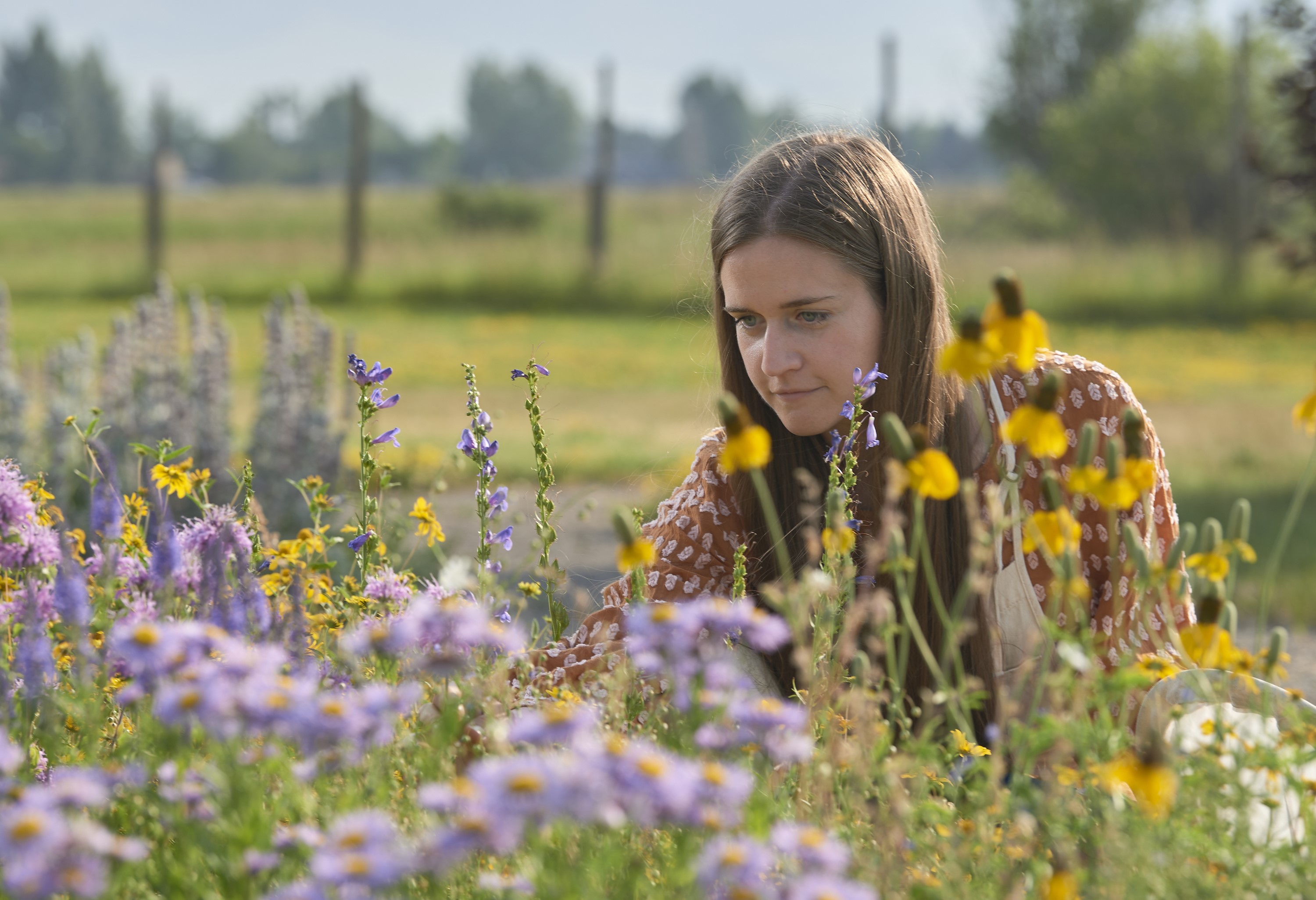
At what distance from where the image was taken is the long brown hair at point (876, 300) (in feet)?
8.44

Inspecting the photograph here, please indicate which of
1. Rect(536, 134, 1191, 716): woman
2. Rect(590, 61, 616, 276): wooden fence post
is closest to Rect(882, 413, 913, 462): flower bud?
Rect(536, 134, 1191, 716): woman

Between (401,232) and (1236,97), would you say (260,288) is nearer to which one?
(401,232)

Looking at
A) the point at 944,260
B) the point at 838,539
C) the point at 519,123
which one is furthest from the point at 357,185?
the point at 519,123

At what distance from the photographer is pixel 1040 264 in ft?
60.1

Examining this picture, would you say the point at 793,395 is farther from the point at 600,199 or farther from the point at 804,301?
the point at 600,199

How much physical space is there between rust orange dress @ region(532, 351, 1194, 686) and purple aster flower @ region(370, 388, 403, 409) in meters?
0.59

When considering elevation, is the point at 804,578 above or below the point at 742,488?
above

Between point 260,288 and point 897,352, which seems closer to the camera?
point 897,352

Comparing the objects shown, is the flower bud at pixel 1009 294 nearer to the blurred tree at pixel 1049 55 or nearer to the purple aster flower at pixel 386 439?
the purple aster flower at pixel 386 439

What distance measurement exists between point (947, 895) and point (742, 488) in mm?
1584

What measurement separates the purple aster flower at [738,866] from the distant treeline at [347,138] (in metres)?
63.7

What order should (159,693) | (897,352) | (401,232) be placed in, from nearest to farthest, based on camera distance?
(159,693) < (897,352) < (401,232)

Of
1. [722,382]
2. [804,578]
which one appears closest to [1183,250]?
[722,382]

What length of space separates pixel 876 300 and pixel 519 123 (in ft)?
360
